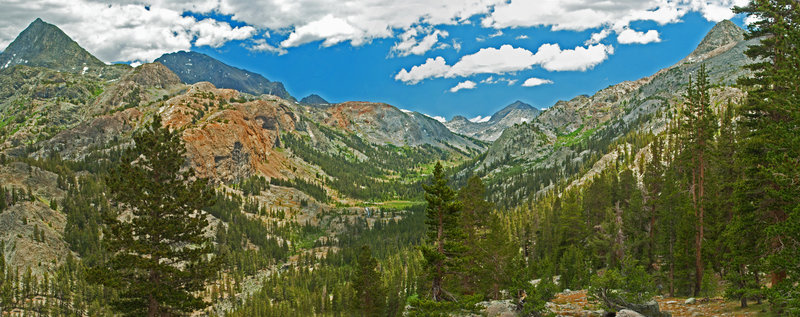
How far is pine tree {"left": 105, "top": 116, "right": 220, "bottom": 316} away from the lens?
23750 millimetres

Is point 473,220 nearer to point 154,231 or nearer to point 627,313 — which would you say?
point 627,313

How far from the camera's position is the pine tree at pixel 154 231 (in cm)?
2375

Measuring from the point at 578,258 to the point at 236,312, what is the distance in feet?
293

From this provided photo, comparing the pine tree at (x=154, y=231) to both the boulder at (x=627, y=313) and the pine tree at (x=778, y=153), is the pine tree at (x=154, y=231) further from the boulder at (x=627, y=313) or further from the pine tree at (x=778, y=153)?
the pine tree at (x=778, y=153)

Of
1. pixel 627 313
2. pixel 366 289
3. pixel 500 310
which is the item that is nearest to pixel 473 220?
pixel 500 310

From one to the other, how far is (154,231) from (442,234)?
16.8 m

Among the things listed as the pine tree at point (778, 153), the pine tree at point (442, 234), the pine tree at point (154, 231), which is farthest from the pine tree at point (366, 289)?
the pine tree at point (778, 153)

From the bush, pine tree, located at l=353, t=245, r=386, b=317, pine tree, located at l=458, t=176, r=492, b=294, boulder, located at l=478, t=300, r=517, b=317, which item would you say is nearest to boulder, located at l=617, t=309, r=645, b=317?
the bush

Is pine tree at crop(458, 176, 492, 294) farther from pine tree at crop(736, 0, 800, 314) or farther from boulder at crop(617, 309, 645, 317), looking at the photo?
pine tree at crop(736, 0, 800, 314)

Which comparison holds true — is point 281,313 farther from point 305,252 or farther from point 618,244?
point 618,244

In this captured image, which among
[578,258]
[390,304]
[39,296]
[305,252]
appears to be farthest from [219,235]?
[578,258]

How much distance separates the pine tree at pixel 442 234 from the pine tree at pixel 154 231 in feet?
43.6

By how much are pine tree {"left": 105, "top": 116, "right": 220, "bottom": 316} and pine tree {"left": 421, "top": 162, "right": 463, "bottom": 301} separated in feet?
43.6

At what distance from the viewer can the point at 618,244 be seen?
57.2 meters
